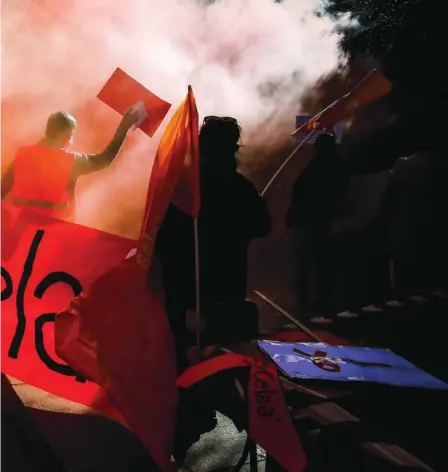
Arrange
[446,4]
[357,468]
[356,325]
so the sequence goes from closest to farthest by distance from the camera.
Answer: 1. [357,468]
2. [356,325]
3. [446,4]

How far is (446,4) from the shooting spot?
2.65 meters

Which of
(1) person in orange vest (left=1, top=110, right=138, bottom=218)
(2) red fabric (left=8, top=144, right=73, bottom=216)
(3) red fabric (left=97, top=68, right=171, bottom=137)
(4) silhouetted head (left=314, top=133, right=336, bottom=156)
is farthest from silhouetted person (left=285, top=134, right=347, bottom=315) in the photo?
(2) red fabric (left=8, top=144, right=73, bottom=216)

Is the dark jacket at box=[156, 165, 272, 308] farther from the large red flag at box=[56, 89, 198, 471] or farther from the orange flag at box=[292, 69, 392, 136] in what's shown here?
the orange flag at box=[292, 69, 392, 136]

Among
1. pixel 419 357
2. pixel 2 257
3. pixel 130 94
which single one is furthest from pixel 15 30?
pixel 419 357

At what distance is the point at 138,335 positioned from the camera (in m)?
1.85

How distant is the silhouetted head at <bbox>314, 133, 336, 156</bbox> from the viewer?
2.62 meters

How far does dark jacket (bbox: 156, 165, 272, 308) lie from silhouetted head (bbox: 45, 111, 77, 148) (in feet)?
1.75

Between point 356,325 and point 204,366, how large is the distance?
919mm

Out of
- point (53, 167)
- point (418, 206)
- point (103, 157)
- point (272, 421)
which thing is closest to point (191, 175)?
point (103, 157)

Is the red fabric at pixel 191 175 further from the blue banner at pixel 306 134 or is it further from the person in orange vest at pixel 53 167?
the blue banner at pixel 306 134

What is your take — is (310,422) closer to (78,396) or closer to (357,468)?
(357,468)

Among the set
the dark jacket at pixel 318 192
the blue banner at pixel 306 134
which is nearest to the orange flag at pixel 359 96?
the blue banner at pixel 306 134

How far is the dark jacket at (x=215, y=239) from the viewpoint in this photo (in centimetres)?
229

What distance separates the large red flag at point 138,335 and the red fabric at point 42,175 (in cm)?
48
